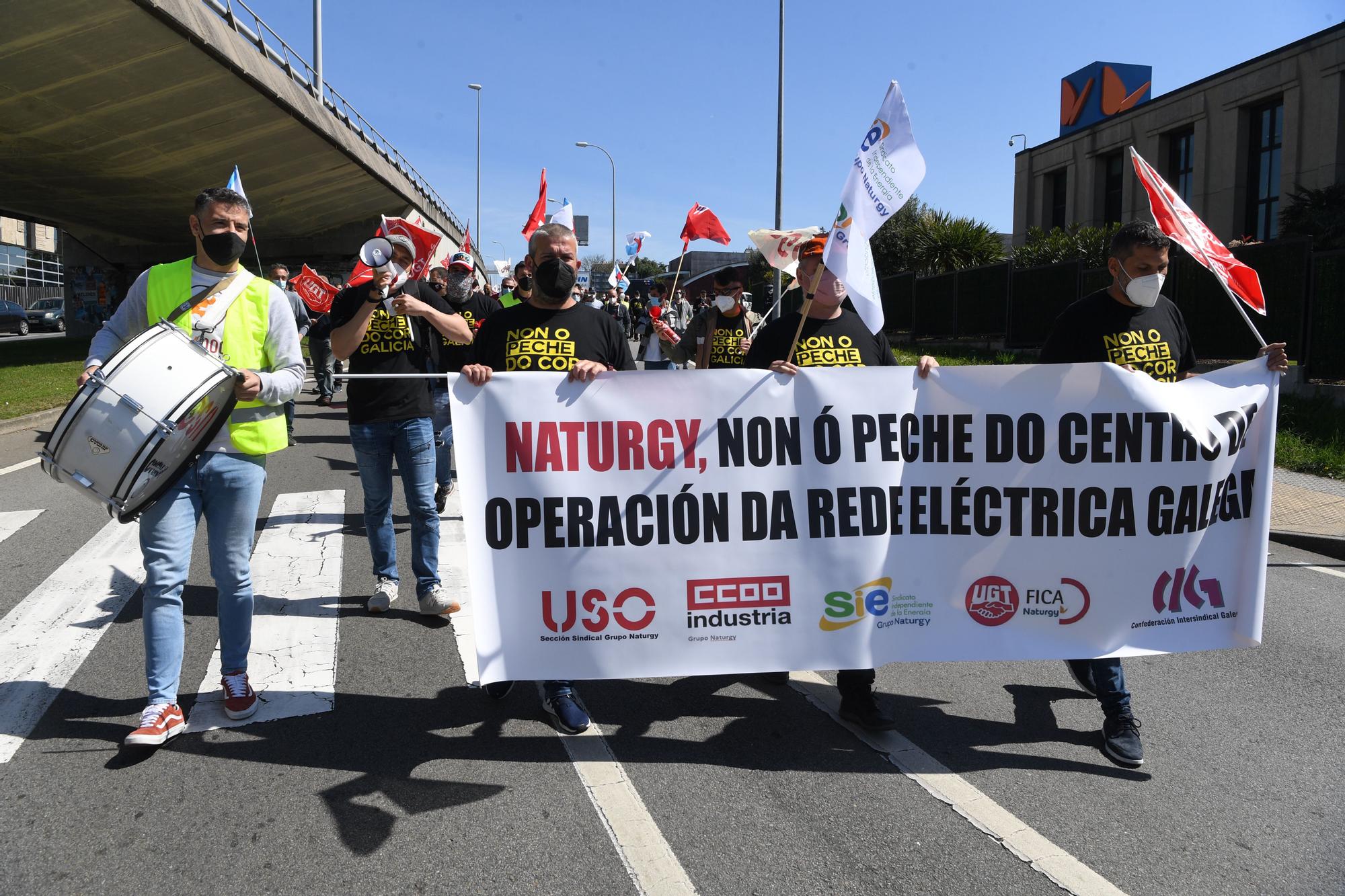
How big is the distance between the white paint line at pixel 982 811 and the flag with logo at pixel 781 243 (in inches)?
159

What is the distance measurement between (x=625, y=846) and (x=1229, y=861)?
1.82 m

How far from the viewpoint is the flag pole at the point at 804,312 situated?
12.7ft

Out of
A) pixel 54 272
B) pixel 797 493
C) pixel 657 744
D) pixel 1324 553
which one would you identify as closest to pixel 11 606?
pixel 657 744

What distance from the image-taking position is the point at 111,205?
31.5 meters

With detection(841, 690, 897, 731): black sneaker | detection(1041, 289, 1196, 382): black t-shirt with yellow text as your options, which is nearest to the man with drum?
detection(841, 690, 897, 731): black sneaker

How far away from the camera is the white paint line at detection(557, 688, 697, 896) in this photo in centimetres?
285

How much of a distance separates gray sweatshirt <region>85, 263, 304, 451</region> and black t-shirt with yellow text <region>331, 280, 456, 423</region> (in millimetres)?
1055

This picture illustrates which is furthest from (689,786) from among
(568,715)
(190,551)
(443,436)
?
(443,436)

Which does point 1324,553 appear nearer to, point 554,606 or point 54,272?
point 554,606

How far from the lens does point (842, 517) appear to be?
12.5 feet

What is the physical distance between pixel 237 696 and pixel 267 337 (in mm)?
1413

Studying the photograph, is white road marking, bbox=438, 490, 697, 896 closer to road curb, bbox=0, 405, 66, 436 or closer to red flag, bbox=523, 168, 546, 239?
red flag, bbox=523, 168, 546, 239

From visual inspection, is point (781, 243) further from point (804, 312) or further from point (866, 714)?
point (866, 714)

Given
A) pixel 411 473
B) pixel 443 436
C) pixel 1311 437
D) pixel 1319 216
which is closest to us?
pixel 411 473
